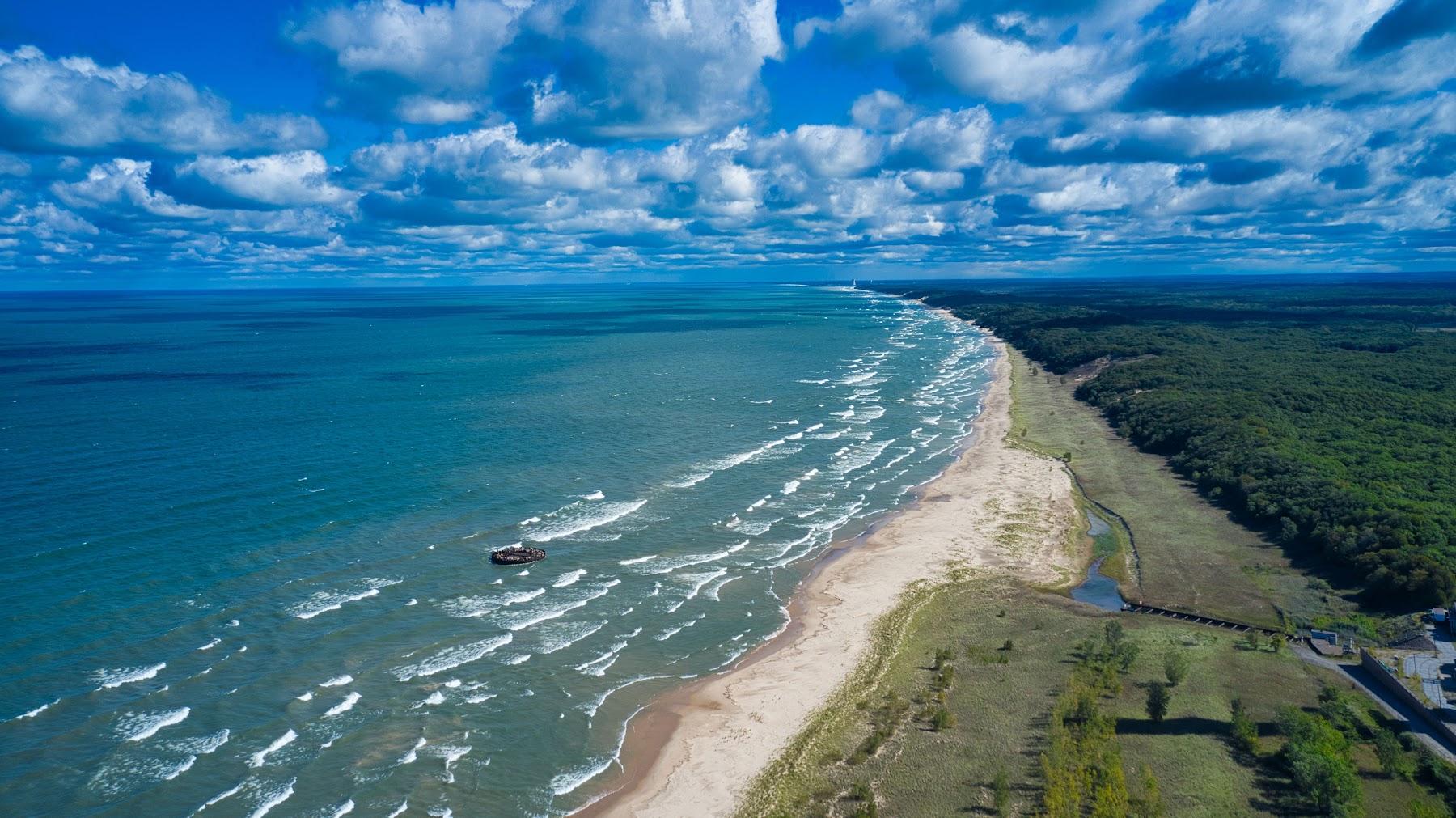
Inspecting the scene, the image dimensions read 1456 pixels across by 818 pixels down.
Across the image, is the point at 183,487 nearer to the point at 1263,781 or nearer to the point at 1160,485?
the point at 1263,781

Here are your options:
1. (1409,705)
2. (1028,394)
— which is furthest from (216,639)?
(1028,394)

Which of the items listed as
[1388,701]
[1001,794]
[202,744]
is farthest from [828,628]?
[202,744]

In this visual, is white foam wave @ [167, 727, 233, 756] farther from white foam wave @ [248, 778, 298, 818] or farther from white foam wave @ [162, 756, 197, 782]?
white foam wave @ [248, 778, 298, 818]

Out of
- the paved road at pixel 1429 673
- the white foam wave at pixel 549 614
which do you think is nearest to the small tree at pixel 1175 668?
the paved road at pixel 1429 673

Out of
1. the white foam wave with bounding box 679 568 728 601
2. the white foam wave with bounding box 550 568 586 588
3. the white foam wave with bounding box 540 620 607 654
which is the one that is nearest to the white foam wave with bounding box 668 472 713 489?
the white foam wave with bounding box 679 568 728 601

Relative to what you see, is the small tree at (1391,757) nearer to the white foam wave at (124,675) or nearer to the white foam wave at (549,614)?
the white foam wave at (549,614)

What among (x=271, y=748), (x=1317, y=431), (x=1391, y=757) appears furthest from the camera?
(x=1317, y=431)

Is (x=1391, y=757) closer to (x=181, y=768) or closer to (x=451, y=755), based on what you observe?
(x=451, y=755)
